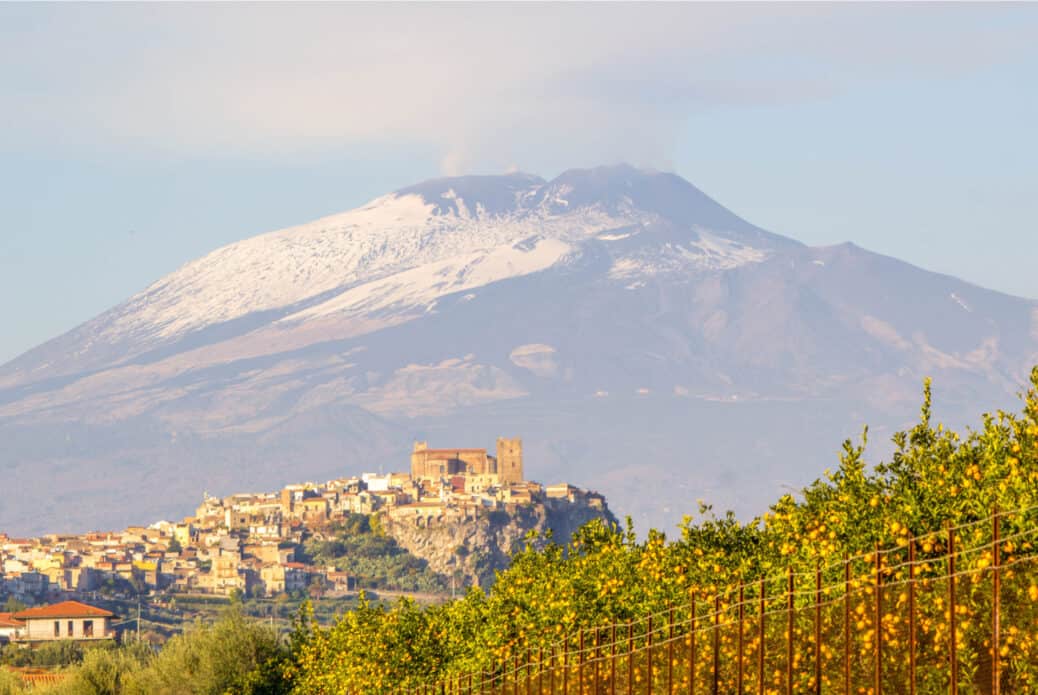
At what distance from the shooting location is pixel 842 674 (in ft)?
75.9

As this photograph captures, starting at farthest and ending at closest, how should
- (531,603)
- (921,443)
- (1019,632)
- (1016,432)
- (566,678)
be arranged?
1. (531,603)
2. (566,678)
3. (921,443)
4. (1016,432)
5. (1019,632)

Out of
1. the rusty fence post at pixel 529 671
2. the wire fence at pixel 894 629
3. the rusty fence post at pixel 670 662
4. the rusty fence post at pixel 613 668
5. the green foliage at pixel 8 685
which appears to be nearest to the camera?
the wire fence at pixel 894 629

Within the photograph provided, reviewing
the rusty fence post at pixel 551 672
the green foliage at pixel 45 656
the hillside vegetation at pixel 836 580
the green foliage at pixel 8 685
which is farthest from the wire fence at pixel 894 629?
the green foliage at pixel 45 656

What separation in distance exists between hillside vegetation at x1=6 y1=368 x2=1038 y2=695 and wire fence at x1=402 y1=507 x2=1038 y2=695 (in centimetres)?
4

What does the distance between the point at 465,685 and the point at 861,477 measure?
19140mm

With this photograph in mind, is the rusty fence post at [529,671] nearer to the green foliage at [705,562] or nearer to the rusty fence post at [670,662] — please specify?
the green foliage at [705,562]

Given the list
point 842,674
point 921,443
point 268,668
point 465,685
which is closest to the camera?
point 842,674

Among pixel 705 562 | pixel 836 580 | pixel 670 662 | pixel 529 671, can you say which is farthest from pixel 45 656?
pixel 836 580

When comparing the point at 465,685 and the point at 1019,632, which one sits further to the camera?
the point at 465,685

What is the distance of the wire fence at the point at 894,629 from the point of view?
19078mm

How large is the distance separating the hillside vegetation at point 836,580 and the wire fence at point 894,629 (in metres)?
0.04

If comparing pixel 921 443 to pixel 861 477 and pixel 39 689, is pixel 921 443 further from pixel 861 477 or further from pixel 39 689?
pixel 39 689

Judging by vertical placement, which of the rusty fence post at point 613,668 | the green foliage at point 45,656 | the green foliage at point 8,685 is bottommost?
the green foliage at point 45,656

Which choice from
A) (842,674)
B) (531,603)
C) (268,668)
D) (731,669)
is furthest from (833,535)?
(268,668)
